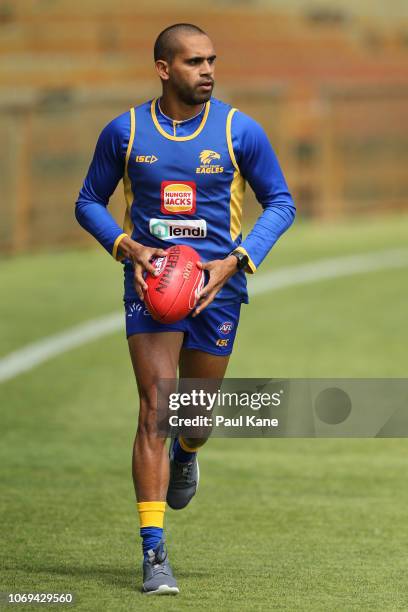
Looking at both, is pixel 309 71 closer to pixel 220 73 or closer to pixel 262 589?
pixel 220 73

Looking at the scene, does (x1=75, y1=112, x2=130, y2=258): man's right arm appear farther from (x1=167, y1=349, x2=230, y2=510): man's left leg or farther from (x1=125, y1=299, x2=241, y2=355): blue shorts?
(x1=167, y1=349, x2=230, y2=510): man's left leg

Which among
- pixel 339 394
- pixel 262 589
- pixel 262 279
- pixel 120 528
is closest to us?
pixel 262 589

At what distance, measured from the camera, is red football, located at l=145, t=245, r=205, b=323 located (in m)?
6.91

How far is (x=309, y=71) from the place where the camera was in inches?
1519

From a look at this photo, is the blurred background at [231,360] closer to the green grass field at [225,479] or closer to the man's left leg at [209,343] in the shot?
the green grass field at [225,479]

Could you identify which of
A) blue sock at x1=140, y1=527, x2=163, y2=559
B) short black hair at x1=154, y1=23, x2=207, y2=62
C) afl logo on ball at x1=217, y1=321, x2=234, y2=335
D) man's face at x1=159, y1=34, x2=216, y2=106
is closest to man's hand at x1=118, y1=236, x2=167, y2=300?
afl logo on ball at x1=217, y1=321, x2=234, y2=335

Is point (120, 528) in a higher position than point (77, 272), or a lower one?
lower

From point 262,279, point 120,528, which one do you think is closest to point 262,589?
point 120,528

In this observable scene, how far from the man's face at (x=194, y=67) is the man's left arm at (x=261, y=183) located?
20cm

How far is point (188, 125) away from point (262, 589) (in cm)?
205

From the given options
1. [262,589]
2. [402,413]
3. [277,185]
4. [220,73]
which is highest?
[220,73]

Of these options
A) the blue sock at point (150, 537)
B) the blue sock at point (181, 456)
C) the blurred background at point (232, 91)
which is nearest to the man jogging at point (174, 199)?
the blue sock at point (150, 537)

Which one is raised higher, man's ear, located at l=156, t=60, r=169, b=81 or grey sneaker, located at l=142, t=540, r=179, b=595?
man's ear, located at l=156, t=60, r=169, b=81

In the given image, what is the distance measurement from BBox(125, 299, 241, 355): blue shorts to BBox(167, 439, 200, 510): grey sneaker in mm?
932
